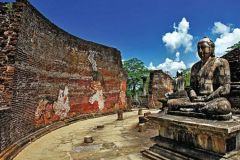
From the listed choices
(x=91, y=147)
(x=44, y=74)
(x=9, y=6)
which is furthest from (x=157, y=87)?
(x=9, y=6)

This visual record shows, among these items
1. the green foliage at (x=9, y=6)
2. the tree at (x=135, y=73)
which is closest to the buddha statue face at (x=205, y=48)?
the green foliage at (x=9, y=6)

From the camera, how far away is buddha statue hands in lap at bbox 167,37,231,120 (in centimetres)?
402

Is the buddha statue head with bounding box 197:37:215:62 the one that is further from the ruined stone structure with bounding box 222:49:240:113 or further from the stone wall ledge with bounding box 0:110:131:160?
the stone wall ledge with bounding box 0:110:131:160

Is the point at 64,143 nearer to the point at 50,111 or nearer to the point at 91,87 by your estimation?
the point at 50,111

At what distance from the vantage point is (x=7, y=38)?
20.1ft

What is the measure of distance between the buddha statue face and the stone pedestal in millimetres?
1236

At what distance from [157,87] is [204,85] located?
13.5m

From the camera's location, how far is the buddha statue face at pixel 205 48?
4.34 metres

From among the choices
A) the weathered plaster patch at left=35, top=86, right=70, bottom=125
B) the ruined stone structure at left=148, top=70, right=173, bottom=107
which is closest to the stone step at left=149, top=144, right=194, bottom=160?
the weathered plaster patch at left=35, top=86, right=70, bottom=125

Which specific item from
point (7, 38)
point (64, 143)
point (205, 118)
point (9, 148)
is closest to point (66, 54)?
point (7, 38)

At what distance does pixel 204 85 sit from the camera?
4.37 metres

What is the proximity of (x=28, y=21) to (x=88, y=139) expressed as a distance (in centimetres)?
391

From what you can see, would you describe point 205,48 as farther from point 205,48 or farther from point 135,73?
point 135,73

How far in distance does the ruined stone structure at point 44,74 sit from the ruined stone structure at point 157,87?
4.04m
